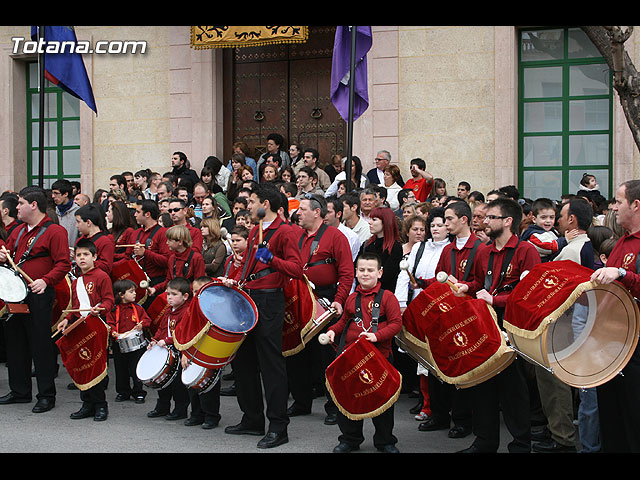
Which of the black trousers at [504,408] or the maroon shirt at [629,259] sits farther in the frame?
the black trousers at [504,408]

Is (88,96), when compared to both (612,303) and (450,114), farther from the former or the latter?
(612,303)

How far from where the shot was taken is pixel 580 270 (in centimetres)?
542

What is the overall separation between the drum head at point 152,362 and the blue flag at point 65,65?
7605 mm

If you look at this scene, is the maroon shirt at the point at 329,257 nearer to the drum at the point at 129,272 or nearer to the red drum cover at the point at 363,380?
the red drum cover at the point at 363,380

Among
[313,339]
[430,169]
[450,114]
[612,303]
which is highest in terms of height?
[450,114]

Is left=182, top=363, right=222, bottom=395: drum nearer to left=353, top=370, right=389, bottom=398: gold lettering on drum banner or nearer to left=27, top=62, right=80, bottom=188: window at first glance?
left=353, top=370, right=389, bottom=398: gold lettering on drum banner

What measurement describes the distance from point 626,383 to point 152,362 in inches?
171

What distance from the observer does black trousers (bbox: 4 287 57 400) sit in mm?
8531

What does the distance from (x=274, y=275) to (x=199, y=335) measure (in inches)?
33.8

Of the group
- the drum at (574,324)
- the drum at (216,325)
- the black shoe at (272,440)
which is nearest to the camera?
the drum at (574,324)

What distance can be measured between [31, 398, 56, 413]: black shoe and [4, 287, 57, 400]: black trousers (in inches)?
1.4

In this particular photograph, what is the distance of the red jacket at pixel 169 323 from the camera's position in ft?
26.2

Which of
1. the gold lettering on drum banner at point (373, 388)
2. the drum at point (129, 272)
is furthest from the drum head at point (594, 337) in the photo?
the drum at point (129, 272)
